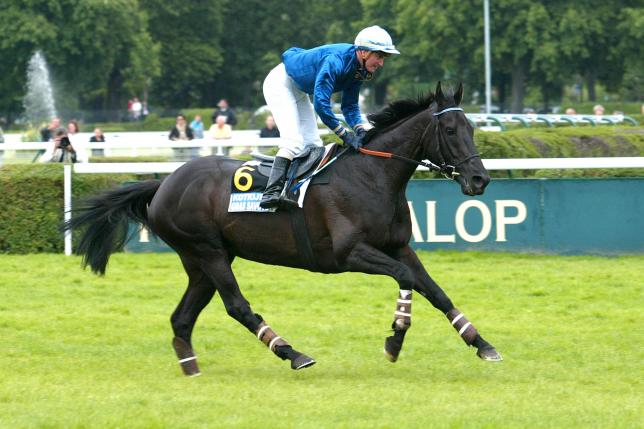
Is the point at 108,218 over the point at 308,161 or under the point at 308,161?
under

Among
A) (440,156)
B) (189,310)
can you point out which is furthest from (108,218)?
(440,156)

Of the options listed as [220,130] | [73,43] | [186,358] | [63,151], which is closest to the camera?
[186,358]

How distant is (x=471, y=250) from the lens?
38.8ft

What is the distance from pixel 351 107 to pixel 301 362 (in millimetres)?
1555

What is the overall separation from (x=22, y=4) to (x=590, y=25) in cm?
2301

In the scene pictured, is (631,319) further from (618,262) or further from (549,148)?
(549,148)

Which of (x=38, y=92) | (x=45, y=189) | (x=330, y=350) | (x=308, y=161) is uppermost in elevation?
(x=308, y=161)

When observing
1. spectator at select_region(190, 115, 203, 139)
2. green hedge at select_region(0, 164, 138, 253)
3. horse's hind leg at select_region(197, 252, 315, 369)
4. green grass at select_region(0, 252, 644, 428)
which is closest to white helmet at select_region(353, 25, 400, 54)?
horse's hind leg at select_region(197, 252, 315, 369)

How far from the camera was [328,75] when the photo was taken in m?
6.88

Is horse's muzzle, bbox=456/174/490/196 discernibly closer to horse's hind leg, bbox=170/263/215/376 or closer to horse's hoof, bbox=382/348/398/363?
horse's hoof, bbox=382/348/398/363

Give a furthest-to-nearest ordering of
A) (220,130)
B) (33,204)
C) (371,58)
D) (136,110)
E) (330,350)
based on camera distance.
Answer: (136,110) < (220,130) < (33,204) < (330,350) < (371,58)

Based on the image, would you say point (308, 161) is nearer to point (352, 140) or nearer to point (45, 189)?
point (352, 140)

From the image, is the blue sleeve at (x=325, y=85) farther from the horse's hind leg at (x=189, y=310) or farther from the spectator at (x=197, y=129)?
the spectator at (x=197, y=129)

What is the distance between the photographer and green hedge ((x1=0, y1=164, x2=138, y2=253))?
40.5ft
